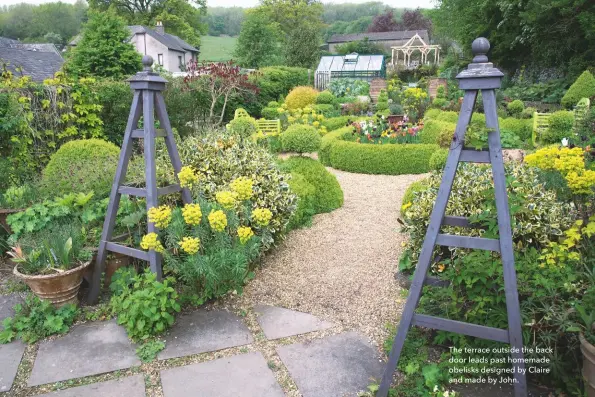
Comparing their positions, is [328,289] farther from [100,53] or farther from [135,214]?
[100,53]

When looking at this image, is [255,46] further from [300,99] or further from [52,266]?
[52,266]

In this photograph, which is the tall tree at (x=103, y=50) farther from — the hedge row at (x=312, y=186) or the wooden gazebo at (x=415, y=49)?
the wooden gazebo at (x=415, y=49)

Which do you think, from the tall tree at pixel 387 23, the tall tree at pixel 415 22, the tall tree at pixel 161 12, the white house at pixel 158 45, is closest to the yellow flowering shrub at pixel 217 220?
the white house at pixel 158 45

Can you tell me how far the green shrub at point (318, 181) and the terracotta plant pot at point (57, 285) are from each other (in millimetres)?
3194

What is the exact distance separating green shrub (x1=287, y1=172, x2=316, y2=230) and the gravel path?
0.13 m

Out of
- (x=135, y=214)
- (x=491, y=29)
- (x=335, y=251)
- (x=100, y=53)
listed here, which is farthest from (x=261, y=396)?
(x=491, y=29)

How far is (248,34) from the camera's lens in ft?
84.7

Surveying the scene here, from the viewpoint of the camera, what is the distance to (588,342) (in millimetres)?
2064

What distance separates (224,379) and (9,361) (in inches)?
55.2

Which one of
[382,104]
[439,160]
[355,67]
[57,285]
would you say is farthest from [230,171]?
[355,67]

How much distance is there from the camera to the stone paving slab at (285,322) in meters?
3.02

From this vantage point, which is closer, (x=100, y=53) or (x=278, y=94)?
(x=100, y=53)

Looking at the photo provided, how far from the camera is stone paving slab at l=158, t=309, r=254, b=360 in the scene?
282cm

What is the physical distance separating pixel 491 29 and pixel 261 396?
20.7m
